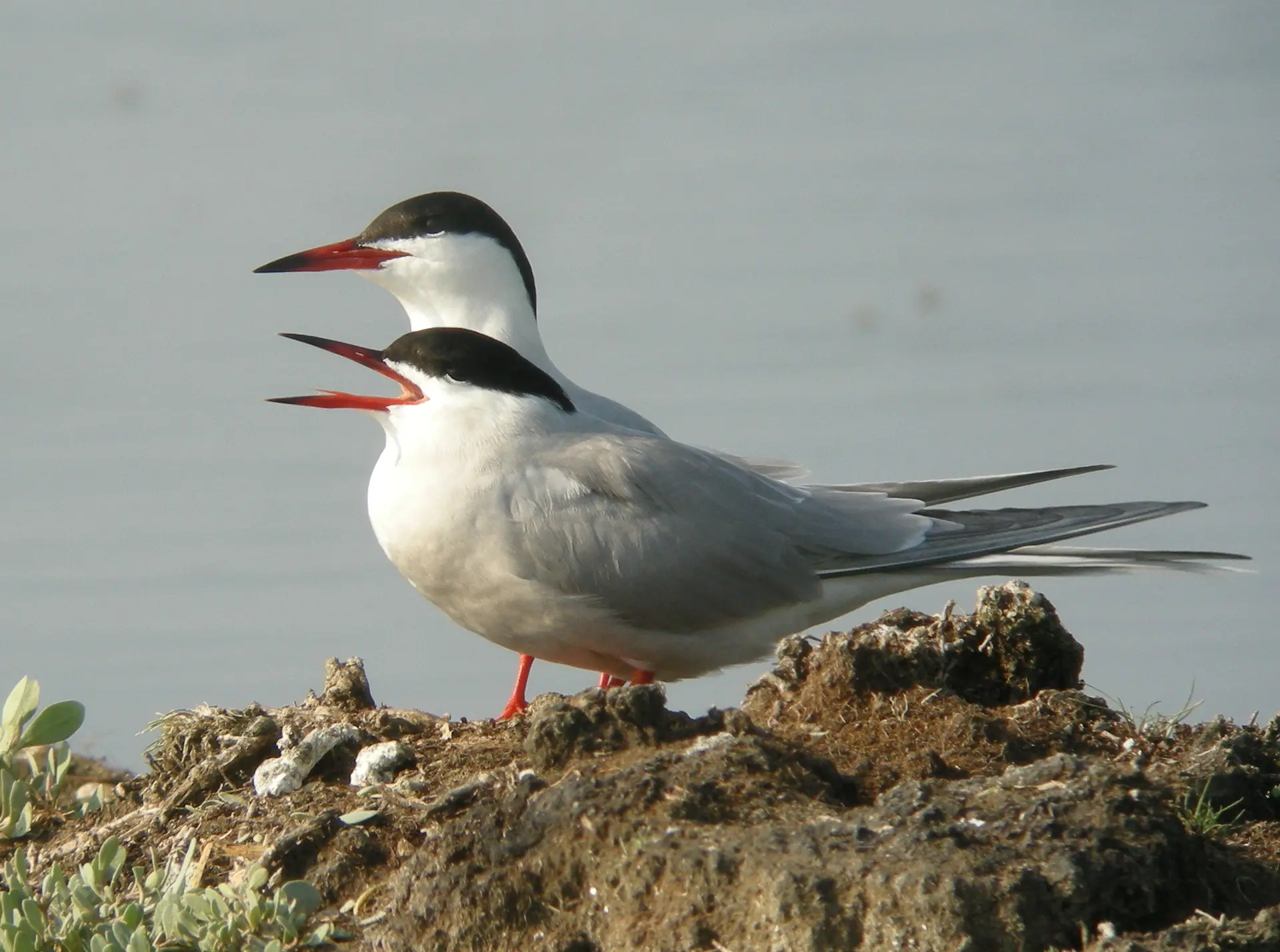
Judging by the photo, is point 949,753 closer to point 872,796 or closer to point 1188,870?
point 872,796

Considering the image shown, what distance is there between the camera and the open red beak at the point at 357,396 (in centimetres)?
473

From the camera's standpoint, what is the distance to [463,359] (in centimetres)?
Result: 483

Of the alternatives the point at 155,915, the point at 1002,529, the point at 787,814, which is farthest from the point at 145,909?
the point at 1002,529

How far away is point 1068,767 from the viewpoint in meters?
2.79

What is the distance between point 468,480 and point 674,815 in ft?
6.56

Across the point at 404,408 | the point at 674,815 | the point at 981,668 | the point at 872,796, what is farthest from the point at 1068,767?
the point at 404,408

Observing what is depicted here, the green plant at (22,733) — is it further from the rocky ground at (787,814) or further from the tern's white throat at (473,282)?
the tern's white throat at (473,282)

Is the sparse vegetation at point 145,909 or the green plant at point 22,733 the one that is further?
the green plant at point 22,733

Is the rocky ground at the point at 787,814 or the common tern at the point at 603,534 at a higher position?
the common tern at the point at 603,534

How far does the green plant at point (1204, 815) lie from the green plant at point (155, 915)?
1553 millimetres

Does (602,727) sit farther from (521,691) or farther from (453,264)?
(453,264)

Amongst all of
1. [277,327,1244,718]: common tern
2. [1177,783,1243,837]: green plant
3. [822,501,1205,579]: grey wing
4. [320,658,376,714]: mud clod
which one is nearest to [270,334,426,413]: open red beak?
[277,327,1244,718]: common tern

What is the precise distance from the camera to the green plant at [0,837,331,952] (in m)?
2.94

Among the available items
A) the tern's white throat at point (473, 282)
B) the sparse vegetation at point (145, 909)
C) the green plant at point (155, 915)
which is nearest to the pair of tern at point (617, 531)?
the tern's white throat at point (473, 282)
